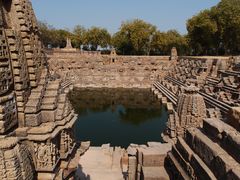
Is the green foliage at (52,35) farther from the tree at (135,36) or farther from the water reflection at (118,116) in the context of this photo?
the water reflection at (118,116)

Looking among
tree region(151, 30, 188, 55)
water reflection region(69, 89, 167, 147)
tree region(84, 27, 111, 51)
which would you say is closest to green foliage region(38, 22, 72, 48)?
tree region(84, 27, 111, 51)

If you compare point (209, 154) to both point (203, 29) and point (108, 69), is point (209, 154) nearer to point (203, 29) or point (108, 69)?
point (108, 69)

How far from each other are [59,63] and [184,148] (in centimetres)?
4059

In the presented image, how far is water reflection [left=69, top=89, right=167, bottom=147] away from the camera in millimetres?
18344

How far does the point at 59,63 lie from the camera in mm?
43906

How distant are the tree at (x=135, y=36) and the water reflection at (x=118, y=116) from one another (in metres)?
22.6

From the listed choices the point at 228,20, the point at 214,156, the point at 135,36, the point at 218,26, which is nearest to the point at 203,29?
the point at 218,26

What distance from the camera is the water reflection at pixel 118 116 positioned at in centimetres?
1834

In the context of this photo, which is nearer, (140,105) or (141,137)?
(141,137)

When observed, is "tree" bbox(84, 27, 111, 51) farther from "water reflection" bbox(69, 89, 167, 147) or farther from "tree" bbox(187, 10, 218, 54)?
"water reflection" bbox(69, 89, 167, 147)

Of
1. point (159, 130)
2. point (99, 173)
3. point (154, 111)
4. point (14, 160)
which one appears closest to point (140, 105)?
point (154, 111)

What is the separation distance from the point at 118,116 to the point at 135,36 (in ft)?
116

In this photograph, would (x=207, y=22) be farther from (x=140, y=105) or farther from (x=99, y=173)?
(x=99, y=173)

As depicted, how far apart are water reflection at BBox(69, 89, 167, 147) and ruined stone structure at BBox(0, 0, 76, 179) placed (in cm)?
1157
